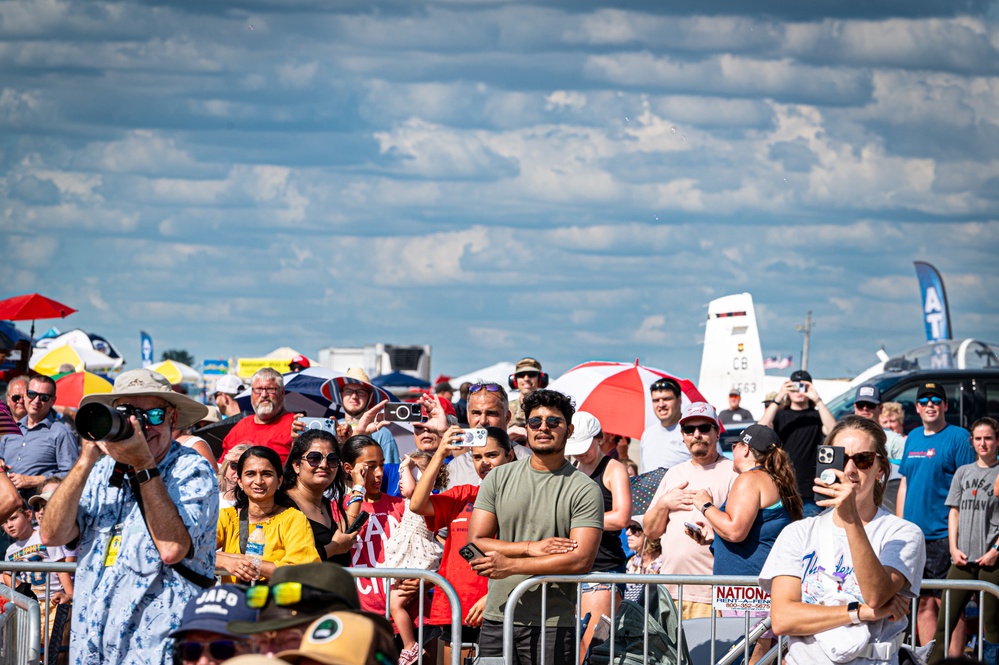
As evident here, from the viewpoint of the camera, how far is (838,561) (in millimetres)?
4738

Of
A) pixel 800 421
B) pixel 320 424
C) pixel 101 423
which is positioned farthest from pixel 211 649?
pixel 800 421

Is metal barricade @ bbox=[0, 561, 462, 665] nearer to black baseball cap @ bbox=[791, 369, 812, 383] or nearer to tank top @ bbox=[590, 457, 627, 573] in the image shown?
tank top @ bbox=[590, 457, 627, 573]

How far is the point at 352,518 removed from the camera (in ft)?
23.1

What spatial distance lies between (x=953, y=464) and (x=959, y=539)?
32.1 inches

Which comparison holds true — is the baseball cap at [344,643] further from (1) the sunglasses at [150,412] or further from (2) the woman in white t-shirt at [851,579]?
(2) the woman in white t-shirt at [851,579]

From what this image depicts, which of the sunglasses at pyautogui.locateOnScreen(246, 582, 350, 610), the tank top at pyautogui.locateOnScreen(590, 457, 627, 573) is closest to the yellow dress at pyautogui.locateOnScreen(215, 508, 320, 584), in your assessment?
the tank top at pyautogui.locateOnScreen(590, 457, 627, 573)

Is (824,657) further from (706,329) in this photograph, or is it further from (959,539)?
(706,329)

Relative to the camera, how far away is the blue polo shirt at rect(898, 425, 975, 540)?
9742 millimetres

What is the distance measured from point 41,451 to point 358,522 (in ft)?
11.8

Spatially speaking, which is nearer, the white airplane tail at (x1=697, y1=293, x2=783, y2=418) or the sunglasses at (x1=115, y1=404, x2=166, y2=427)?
the sunglasses at (x1=115, y1=404, x2=166, y2=427)

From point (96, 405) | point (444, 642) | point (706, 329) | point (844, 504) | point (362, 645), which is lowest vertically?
point (444, 642)

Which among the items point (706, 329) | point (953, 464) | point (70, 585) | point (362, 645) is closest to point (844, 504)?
point (362, 645)

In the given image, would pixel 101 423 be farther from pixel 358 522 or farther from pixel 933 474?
pixel 933 474

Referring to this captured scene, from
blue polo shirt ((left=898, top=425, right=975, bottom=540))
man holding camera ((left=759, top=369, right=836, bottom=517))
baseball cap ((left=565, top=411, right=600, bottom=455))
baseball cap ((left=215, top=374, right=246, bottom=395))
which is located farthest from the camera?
baseball cap ((left=215, top=374, right=246, bottom=395))
